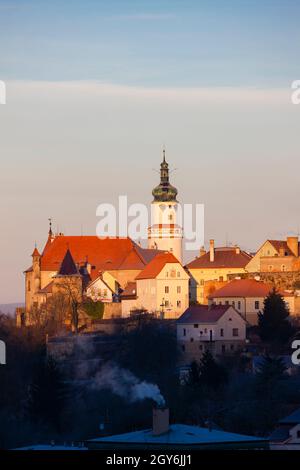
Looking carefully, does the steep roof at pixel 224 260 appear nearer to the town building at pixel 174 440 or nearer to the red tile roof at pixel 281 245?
the red tile roof at pixel 281 245

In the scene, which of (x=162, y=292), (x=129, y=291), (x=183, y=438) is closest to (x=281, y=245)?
(x=162, y=292)

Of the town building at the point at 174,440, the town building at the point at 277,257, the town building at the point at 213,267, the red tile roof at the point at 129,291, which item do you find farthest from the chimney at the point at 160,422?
the town building at the point at 213,267

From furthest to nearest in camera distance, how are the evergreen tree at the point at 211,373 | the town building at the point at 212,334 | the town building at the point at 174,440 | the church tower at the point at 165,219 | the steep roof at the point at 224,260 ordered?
the church tower at the point at 165,219 → the steep roof at the point at 224,260 → the town building at the point at 212,334 → the evergreen tree at the point at 211,373 → the town building at the point at 174,440

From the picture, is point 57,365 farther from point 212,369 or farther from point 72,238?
point 72,238

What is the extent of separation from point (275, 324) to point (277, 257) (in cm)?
1042

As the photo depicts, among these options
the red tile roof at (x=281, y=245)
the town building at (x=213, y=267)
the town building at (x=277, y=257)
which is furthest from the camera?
the town building at (x=213, y=267)

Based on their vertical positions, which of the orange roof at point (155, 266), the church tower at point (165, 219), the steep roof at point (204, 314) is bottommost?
the steep roof at point (204, 314)

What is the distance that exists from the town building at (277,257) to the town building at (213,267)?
1.20m

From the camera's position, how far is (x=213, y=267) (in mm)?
82500

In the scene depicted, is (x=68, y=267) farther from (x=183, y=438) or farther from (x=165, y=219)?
(x=183, y=438)

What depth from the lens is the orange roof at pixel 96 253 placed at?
83875 millimetres

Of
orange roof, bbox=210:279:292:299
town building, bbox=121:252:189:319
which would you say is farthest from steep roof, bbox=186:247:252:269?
orange roof, bbox=210:279:292:299

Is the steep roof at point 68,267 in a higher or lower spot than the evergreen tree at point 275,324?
higher
